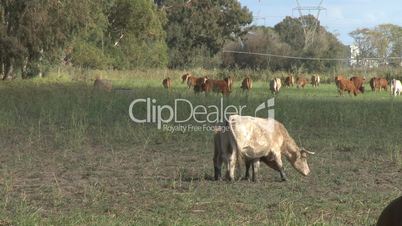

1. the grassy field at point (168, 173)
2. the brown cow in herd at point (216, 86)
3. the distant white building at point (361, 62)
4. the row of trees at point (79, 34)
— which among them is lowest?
the grassy field at point (168, 173)

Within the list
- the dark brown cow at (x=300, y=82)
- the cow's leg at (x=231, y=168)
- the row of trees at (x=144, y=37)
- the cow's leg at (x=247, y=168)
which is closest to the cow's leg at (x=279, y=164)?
the cow's leg at (x=247, y=168)

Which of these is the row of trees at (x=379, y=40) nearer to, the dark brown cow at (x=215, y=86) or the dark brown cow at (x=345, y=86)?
the dark brown cow at (x=345, y=86)

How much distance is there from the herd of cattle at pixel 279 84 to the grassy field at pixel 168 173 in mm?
8459

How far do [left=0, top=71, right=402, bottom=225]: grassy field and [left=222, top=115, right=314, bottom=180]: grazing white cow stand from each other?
0.28 m

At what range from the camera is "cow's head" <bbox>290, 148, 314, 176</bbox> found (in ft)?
29.4

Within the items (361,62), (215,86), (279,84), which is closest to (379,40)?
(361,62)

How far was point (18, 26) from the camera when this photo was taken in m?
24.1

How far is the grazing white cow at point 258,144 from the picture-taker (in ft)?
28.3

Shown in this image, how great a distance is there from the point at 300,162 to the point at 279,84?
20828 millimetres

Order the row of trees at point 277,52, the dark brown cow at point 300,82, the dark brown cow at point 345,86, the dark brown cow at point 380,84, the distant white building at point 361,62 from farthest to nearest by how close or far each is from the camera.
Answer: the distant white building at point 361,62
the row of trees at point 277,52
the dark brown cow at point 300,82
the dark brown cow at point 380,84
the dark brown cow at point 345,86

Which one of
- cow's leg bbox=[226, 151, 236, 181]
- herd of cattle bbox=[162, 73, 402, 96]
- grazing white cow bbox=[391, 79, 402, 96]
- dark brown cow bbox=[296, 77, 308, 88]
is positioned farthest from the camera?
dark brown cow bbox=[296, 77, 308, 88]

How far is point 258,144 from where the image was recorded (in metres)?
8.77

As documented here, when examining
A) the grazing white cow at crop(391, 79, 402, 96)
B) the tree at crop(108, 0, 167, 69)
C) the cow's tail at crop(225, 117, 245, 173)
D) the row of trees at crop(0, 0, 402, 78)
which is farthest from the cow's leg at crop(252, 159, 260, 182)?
the tree at crop(108, 0, 167, 69)

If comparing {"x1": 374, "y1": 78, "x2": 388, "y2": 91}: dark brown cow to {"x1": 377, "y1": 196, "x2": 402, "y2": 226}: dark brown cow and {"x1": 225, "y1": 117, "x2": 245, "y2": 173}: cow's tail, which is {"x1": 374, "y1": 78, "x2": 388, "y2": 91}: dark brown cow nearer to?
{"x1": 225, "y1": 117, "x2": 245, "y2": 173}: cow's tail
